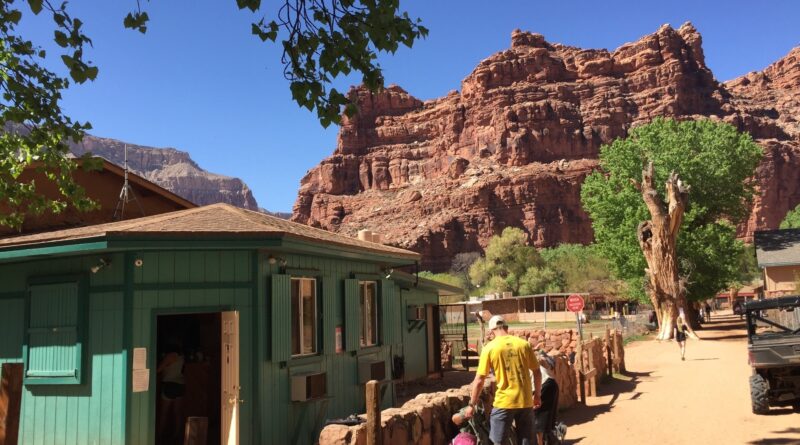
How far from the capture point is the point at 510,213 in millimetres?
114438

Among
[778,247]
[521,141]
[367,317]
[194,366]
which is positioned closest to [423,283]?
[367,317]

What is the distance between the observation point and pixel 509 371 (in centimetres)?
664

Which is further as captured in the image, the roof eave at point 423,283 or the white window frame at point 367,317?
the roof eave at point 423,283

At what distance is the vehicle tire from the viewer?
11.0 metres

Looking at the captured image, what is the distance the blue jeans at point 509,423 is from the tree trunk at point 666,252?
24.9 meters

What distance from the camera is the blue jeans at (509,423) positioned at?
6672 millimetres

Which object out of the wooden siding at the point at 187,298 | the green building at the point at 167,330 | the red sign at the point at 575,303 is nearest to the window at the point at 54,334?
the green building at the point at 167,330

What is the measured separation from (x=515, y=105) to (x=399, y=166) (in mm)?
27686

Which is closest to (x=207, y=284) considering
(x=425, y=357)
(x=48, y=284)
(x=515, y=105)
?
(x=48, y=284)

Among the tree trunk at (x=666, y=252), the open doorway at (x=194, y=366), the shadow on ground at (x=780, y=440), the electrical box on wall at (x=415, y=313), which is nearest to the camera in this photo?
the shadow on ground at (x=780, y=440)

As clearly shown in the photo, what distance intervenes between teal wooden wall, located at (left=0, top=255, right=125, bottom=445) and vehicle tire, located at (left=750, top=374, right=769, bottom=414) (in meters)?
9.92

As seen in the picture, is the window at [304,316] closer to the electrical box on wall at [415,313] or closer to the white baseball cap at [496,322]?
the white baseball cap at [496,322]

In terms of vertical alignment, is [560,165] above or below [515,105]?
below

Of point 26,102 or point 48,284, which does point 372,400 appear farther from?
point 26,102
